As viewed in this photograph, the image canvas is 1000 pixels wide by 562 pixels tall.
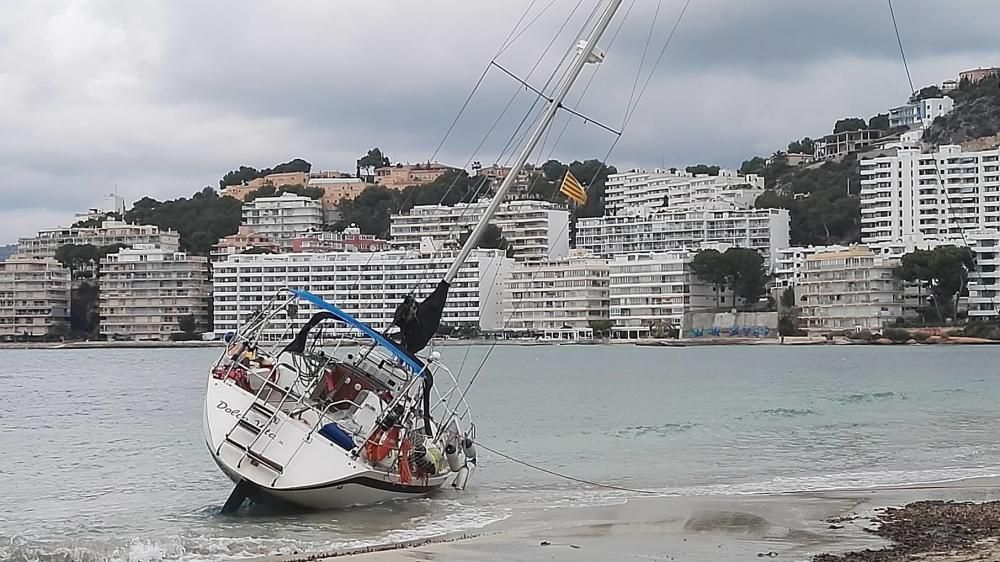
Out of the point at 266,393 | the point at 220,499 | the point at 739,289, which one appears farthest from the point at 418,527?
the point at 739,289

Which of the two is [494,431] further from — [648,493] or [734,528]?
[734,528]

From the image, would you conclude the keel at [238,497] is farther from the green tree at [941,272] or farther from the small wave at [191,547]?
the green tree at [941,272]

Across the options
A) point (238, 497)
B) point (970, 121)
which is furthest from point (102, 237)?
point (238, 497)

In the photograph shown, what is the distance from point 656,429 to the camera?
39.4m

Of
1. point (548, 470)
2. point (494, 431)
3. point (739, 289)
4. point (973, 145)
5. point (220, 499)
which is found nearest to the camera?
point (220, 499)

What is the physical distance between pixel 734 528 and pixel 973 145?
17722 cm

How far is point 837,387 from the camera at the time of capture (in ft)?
206

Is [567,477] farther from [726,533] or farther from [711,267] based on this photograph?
[711,267]

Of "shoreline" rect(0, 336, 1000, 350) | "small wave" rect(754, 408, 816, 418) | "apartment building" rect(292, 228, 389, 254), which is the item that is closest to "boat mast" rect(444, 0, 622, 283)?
"small wave" rect(754, 408, 816, 418)

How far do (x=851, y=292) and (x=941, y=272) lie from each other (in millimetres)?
10111

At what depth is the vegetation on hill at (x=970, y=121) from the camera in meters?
188

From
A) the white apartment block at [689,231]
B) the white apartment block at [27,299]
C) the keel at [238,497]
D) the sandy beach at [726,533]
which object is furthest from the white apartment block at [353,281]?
the sandy beach at [726,533]

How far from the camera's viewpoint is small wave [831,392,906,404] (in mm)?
51438

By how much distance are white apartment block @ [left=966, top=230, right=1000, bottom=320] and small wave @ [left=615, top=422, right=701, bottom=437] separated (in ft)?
304
